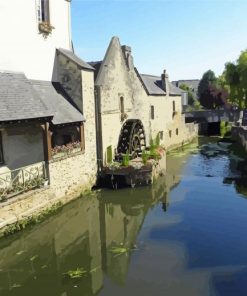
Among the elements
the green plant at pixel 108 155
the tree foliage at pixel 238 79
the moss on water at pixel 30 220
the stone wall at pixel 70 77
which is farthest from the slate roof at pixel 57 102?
the tree foliage at pixel 238 79

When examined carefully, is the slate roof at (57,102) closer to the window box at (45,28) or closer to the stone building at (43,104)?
the stone building at (43,104)

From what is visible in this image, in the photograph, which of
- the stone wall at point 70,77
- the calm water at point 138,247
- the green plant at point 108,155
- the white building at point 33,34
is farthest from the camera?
Result: the green plant at point 108,155

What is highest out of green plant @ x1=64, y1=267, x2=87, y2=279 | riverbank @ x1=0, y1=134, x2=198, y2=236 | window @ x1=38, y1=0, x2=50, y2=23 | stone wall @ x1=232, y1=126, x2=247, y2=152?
window @ x1=38, y1=0, x2=50, y2=23

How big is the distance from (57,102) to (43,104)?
216 cm

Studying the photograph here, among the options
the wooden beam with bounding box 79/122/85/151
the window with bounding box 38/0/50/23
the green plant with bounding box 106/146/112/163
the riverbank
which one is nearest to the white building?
the window with bounding box 38/0/50/23

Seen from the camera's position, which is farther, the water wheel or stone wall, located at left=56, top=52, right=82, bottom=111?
the water wheel

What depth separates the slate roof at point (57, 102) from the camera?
16750 millimetres

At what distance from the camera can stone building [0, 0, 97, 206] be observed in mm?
14523

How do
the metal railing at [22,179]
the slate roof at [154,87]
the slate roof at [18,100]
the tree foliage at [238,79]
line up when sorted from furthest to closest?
the tree foliage at [238,79] < the slate roof at [154,87] < the slate roof at [18,100] < the metal railing at [22,179]

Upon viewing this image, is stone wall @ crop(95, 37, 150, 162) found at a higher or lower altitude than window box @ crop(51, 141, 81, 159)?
higher

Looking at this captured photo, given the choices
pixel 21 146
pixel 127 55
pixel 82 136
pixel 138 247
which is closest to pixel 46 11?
pixel 82 136

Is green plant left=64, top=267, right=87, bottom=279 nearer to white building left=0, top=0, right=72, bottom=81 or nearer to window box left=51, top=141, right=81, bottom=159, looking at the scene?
window box left=51, top=141, right=81, bottom=159

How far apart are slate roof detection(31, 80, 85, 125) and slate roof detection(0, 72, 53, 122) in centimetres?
78

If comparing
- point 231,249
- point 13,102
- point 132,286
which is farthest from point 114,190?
point 132,286
